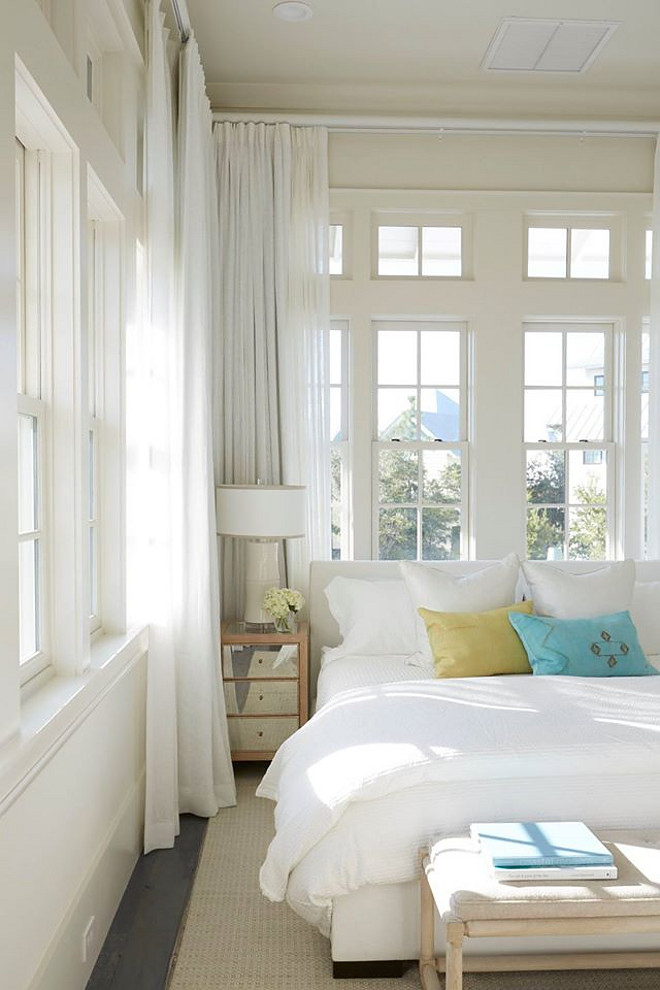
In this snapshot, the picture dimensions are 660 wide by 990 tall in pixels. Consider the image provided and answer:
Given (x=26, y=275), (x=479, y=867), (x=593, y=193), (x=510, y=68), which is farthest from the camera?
(x=593, y=193)

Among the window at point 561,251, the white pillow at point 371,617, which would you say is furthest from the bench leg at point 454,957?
the window at point 561,251

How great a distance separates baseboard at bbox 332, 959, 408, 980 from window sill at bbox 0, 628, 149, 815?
0.99 meters

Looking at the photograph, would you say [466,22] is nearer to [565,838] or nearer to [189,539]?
[189,539]

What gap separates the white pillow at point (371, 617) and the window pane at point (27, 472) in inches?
76.4

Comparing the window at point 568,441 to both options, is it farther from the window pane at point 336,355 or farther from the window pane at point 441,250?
the window pane at point 336,355

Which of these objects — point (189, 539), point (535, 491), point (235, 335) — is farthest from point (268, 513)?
point (535, 491)

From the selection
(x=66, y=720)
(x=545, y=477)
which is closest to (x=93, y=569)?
(x=66, y=720)

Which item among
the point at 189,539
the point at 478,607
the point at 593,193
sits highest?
the point at 593,193

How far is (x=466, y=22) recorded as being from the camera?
12.7ft

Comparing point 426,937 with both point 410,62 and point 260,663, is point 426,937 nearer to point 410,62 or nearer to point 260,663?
point 260,663

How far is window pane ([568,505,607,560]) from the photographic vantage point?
4777 mm

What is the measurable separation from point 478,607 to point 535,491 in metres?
1.14

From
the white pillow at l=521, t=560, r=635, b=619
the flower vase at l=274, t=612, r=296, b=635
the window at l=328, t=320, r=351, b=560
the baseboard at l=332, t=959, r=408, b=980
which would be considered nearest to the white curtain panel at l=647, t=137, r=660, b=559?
the white pillow at l=521, t=560, r=635, b=619

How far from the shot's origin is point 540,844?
2.14m
